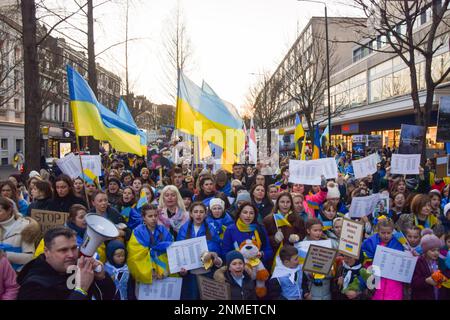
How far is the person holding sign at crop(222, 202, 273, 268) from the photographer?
4.78 m

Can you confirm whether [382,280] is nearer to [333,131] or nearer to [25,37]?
[25,37]

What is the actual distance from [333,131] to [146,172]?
134 ft

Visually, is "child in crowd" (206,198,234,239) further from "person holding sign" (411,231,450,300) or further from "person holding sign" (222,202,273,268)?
"person holding sign" (411,231,450,300)

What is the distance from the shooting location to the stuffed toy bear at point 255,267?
423cm

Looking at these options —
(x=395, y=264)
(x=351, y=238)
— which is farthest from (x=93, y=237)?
(x=395, y=264)

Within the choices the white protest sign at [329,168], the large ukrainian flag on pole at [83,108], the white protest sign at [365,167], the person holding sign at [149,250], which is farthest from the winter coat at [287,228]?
the white protest sign at [365,167]

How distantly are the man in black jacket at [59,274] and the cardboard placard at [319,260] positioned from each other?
6.57 feet

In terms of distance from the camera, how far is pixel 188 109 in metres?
8.46

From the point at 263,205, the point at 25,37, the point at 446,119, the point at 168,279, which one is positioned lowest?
the point at 168,279

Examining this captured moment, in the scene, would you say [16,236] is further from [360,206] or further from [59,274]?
[360,206]

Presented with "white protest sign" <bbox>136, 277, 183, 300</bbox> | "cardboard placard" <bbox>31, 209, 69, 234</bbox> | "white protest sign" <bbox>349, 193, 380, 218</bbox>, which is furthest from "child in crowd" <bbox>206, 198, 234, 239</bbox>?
"white protest sign" <bbox>349, 193, 380, 218</bbox>

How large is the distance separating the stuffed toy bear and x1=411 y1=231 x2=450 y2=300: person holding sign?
4.99 feet

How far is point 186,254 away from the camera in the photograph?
4.36m

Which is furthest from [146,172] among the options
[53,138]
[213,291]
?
[53,138]
